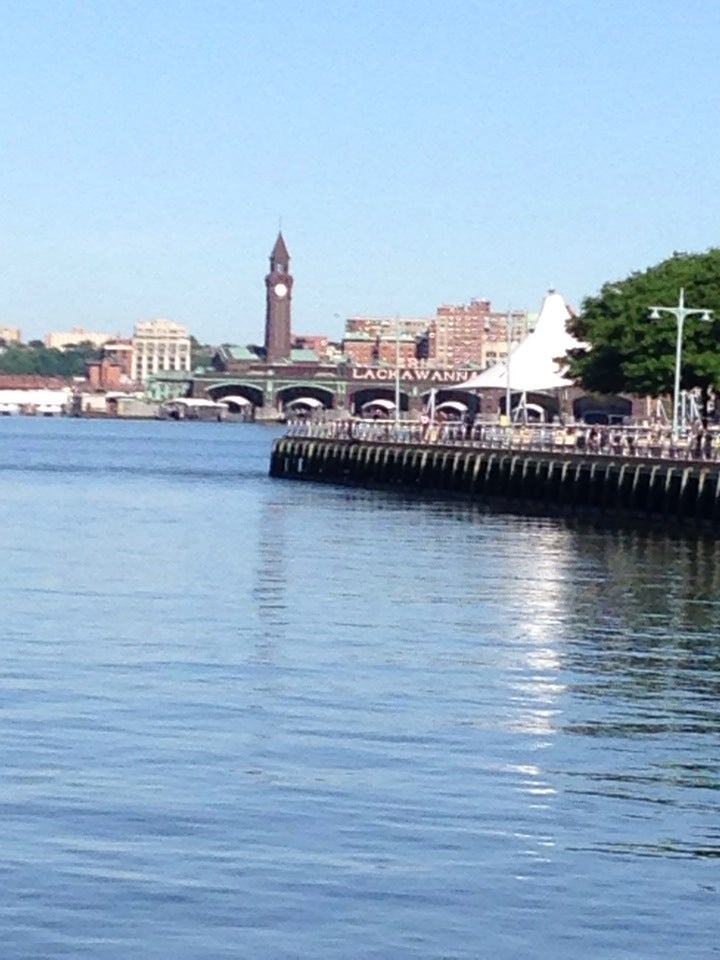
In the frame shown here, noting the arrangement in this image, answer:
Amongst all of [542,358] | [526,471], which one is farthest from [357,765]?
[542,358]

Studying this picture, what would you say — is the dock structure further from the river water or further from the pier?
the river water

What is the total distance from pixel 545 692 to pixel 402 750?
18.7ft

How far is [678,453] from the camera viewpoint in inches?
3132

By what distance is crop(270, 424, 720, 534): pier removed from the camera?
74.8 metres

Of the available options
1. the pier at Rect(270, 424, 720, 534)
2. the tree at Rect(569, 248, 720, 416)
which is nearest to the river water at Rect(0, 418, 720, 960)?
the pier at Rect(270, 424, 720, 534)

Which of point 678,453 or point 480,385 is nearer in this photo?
point 678,453

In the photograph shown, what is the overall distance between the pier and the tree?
654cm

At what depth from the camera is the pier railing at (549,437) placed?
265ft

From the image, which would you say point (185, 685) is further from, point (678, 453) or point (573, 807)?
point (678, 453)

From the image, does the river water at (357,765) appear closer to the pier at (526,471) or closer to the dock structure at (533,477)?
the dock structure at (533,477)

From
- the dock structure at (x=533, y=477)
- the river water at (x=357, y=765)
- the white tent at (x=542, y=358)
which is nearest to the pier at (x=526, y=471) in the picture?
the dock structure at (x=533, y=477)

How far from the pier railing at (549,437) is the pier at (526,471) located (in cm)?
10

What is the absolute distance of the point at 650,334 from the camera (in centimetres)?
10425

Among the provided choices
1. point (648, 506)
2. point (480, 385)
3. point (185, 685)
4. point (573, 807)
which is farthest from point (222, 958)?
point (480, 385)
